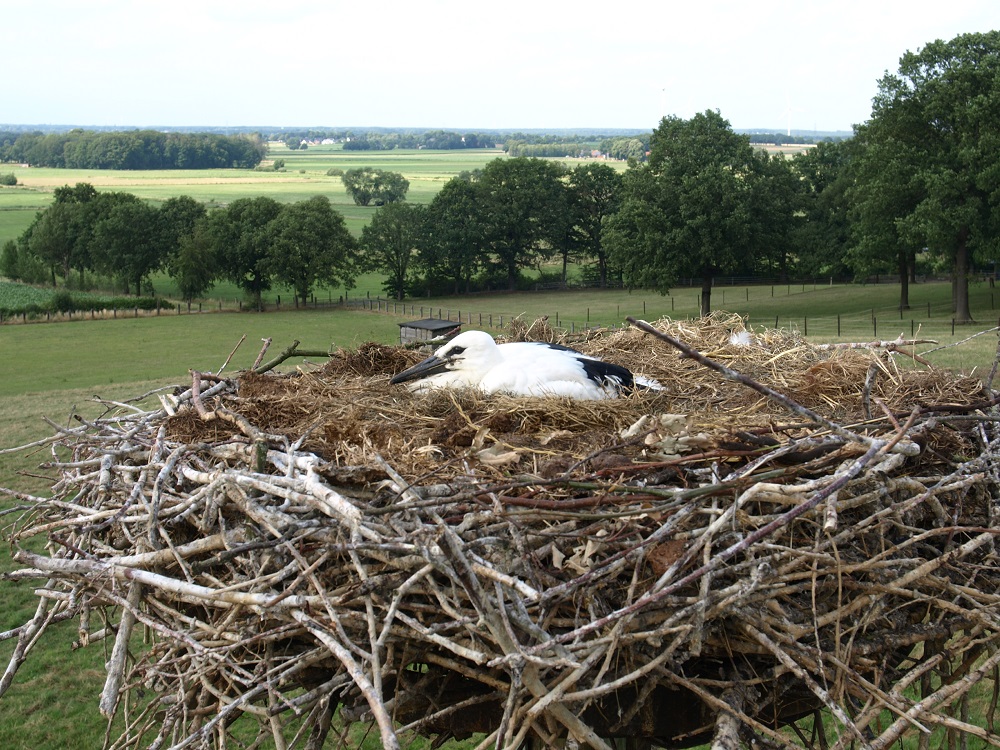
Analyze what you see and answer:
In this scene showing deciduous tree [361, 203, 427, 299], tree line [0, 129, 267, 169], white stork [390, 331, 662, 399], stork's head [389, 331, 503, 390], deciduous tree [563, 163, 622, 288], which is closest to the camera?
white stork [390, 331, 662, 399]

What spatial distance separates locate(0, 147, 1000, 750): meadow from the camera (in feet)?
31.4

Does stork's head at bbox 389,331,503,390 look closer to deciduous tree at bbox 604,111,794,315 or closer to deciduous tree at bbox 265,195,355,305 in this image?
deciduous tree at bbox 604,111,794,315

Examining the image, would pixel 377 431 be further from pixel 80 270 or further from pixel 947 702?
pixel 80 270

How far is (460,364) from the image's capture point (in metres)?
5.71

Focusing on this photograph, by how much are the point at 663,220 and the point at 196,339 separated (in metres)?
20.9

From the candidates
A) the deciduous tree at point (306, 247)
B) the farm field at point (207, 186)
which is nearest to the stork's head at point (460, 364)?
the deciduous tree at point (306, 247)

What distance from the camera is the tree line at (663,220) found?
32.6 m

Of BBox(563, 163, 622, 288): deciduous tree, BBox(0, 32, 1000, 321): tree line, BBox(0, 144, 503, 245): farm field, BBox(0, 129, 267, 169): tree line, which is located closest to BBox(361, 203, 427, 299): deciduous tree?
BBox(0, 32, 1000, 321): tree line

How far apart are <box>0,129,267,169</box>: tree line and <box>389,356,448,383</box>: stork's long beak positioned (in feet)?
547

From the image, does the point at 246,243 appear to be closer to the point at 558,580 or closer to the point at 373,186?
the point at 373,186

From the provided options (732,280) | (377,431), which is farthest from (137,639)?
(732,280)

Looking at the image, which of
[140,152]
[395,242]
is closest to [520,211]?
[395,242]

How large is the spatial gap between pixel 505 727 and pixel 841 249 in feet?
155

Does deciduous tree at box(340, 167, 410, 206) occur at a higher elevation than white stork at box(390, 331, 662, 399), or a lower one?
higher
